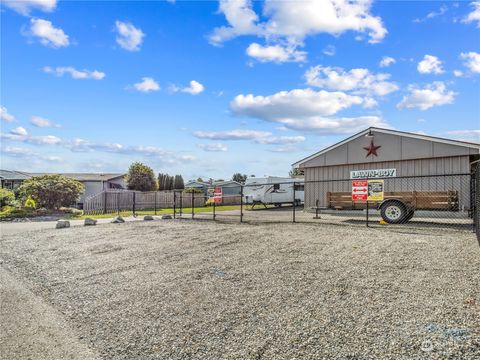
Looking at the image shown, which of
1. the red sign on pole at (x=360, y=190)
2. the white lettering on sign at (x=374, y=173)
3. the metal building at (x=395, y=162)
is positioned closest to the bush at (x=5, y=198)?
the metal building at (x=395, y=162)

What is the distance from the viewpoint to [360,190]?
1175 cm

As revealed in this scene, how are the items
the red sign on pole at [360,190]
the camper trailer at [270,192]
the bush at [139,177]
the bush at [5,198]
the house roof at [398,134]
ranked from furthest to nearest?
the bush at [139,177] < the camper trailer at [270,192] < the bush at [5,198] < the house roof at [398,134] < the red sign on pole at [360,190]

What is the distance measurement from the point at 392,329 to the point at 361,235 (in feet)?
18.6

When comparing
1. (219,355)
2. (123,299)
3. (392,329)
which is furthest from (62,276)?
(392,329)

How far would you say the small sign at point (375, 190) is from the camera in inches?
452

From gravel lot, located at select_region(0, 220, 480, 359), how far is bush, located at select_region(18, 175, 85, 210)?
17.9 meters

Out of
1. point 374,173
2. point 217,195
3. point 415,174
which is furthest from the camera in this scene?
point 374,173

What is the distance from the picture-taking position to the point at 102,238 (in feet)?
38.3

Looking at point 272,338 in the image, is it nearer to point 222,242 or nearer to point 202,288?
point 202,288

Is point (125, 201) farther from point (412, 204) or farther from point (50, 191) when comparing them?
point (412, 204)

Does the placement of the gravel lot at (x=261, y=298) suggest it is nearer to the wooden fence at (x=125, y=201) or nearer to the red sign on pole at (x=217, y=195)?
the red sign on pole at (x=217, y=195)

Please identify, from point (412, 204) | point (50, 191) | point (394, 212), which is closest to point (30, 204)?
point (50, 191)

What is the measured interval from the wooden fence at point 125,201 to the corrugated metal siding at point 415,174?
24.4ft

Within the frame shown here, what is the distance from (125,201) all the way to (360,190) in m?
22.9
